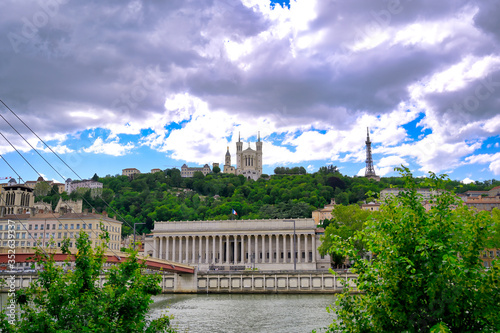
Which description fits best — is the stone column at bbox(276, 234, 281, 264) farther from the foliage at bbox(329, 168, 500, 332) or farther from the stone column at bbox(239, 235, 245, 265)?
the foliage at bbox(329, 168, 500, 332)

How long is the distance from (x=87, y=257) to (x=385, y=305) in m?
9.64

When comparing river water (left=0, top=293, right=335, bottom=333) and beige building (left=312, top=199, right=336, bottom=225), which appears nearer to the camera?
river water (left=0, top=293, right=335, bottom=333)

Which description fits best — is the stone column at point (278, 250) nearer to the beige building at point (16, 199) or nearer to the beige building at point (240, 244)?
the beige building at point (240, 244)

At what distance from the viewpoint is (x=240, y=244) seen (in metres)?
118

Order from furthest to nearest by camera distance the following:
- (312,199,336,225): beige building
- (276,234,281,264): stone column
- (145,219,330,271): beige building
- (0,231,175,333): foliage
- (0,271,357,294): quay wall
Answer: (312,199,336,225): beige building → (276,234,281,264): stone column → (145,219,330,271): beige building → (0,271,357,294): quay wall → (0,231,175,333): foliage

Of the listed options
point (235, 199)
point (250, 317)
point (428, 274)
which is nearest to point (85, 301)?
point (428, 274)

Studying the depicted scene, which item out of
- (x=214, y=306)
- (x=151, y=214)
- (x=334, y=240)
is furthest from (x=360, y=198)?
(x=334, y=240)

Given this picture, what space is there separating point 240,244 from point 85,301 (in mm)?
103427

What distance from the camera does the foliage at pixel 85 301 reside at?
1535 centimetres

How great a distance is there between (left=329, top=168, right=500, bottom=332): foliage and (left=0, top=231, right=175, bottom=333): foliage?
642cm

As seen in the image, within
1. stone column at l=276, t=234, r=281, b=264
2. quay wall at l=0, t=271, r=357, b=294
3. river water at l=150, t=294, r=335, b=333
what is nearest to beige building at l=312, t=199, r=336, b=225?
stone column at l=276, t=234, r=281, b=264

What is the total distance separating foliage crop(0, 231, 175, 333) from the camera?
15352mm

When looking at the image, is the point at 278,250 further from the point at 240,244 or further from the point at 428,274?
the point at 428,274

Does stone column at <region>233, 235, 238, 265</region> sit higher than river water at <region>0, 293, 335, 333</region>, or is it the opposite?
stone column at <region>233, 235, 238, 265</region>
